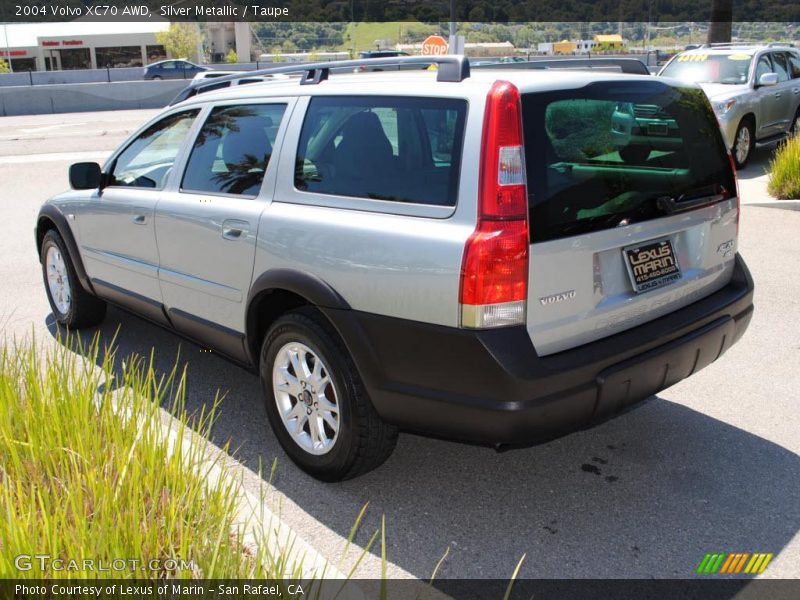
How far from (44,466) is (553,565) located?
203cm

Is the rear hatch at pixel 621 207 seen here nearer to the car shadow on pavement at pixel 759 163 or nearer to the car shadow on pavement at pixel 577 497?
the car shadow on pavement at pixel 577 497

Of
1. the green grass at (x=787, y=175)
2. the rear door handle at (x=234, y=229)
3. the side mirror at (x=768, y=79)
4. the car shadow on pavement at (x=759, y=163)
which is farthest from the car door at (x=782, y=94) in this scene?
the rear door handle at (x=234, y=229)

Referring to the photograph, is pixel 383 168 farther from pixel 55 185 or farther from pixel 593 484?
pixel 55 185

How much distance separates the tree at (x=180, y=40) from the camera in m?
66.1

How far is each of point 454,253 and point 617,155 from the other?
1.00 m

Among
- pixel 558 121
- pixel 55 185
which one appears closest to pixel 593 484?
pixel 558 121

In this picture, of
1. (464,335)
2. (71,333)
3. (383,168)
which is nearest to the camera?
(464,335)

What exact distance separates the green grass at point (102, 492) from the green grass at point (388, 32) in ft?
227

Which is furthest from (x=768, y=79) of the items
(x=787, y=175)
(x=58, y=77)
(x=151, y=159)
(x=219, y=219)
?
(x=58, y=77)

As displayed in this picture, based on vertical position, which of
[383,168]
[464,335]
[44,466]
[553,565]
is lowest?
[553,565]

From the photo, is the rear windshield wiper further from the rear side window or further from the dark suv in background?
the dark suv in background

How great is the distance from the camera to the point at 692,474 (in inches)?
146

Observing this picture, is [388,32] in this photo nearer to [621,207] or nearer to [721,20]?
[721,20]

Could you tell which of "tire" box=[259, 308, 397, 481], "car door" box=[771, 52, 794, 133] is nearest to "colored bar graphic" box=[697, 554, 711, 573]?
"tire" box=[259, 308, 397, 481]
